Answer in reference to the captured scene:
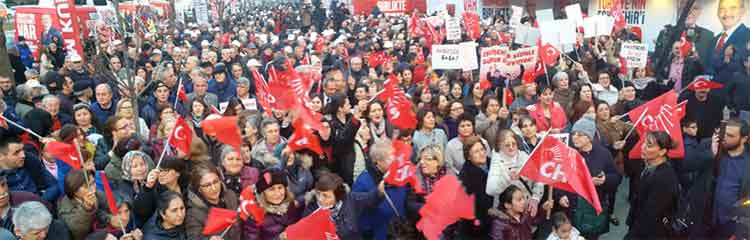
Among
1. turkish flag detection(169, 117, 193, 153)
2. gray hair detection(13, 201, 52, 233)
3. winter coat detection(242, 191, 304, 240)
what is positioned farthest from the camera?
turkish flag detection(169, 117, 193, 153)

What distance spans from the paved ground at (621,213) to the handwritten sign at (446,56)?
2702 millimetres

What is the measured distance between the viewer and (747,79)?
798 cm

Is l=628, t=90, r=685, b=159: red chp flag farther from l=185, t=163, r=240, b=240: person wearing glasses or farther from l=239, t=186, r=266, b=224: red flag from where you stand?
l=185, t=163, r=240, b=240: person wearing glasses

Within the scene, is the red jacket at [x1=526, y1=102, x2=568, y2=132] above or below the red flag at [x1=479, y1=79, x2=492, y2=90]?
below

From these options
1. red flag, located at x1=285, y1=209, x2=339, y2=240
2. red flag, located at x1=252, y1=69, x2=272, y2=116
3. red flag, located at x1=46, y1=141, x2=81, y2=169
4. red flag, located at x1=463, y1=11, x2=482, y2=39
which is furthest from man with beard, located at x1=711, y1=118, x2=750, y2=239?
red flag, located at x1=463, y1=11, x2=482, y2=39

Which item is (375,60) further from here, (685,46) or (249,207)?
(249,207)

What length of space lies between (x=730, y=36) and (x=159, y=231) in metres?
8.96

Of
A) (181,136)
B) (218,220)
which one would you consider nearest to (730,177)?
(218,220)

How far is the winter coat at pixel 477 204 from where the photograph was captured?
4723 millimetres

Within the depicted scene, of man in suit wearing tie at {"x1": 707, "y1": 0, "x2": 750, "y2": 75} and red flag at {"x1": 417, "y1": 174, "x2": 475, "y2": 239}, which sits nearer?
red flag at {"x1": 417, "y1": 174, "x2": 475, "y2": 239}

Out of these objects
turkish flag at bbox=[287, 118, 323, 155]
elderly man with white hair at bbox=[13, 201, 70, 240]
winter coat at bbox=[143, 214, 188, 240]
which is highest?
turkish flag at bbox=[287, 118, 323, 155]

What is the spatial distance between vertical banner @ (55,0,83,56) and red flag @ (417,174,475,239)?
7470mm

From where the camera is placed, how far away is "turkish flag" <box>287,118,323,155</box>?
5.41 m

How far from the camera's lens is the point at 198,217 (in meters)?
4.27
